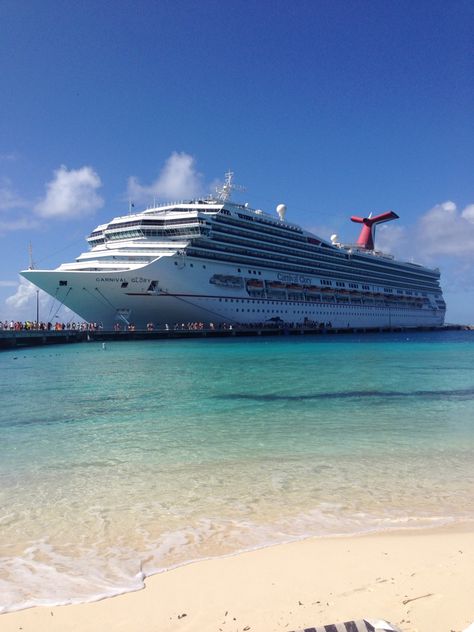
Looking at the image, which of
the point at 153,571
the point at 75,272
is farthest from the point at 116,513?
the point at 75,272

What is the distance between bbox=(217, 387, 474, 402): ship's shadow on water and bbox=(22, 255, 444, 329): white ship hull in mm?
29645

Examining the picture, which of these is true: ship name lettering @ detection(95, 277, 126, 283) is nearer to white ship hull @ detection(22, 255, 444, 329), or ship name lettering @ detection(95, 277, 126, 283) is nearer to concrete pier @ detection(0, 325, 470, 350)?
white ship hull @ detection(22, 255, 444, 329)

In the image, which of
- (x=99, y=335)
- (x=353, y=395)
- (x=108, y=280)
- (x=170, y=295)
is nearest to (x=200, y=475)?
(x=353, y=395)

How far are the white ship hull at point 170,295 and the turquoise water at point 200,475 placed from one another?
27.7 metres

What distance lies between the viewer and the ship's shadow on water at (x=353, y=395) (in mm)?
14055

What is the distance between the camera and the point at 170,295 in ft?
148

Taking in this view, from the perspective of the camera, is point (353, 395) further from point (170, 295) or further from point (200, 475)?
point (170, 295)

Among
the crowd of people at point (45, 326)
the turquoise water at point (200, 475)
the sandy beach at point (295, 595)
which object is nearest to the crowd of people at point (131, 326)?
the crowd of people at point (45, 326)

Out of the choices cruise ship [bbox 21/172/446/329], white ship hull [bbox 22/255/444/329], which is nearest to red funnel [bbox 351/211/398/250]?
cruise ship [bbox 21/172/446/329]

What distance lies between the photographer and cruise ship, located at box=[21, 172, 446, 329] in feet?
142

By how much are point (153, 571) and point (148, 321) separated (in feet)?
146

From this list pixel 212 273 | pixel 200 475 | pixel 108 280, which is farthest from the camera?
pixel 212 273

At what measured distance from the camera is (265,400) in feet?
45.1

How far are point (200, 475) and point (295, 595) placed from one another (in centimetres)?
350
